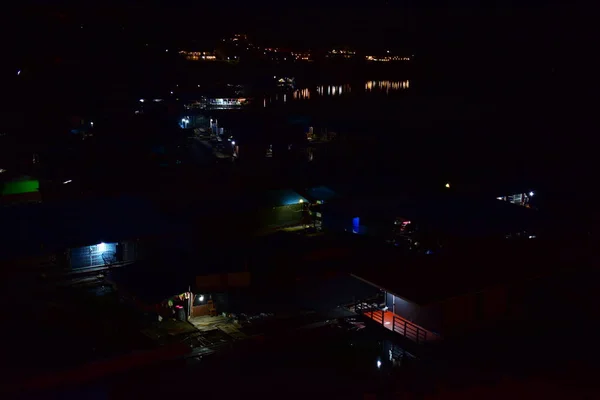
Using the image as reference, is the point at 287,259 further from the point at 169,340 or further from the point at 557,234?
the point at 557,234

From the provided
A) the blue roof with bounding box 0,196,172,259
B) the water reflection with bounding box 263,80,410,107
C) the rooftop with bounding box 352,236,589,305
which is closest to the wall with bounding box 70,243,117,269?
the blue roof with bounding box 0,196,172,259

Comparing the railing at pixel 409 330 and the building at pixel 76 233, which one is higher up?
the building at pixel 76 233

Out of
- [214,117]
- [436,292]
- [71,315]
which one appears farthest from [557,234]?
[214,117]

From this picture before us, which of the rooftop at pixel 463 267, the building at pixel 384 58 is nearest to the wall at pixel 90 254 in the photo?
the rooftop at pixel 463 267

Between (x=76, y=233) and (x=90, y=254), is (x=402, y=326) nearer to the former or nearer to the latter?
(x=90, y=254)

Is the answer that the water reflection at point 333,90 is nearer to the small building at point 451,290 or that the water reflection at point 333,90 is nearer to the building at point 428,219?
the building at point 428,219

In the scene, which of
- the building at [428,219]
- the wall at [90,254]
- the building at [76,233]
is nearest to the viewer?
the building at [76,233]

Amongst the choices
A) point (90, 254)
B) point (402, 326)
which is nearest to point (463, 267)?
point (402, 326)
